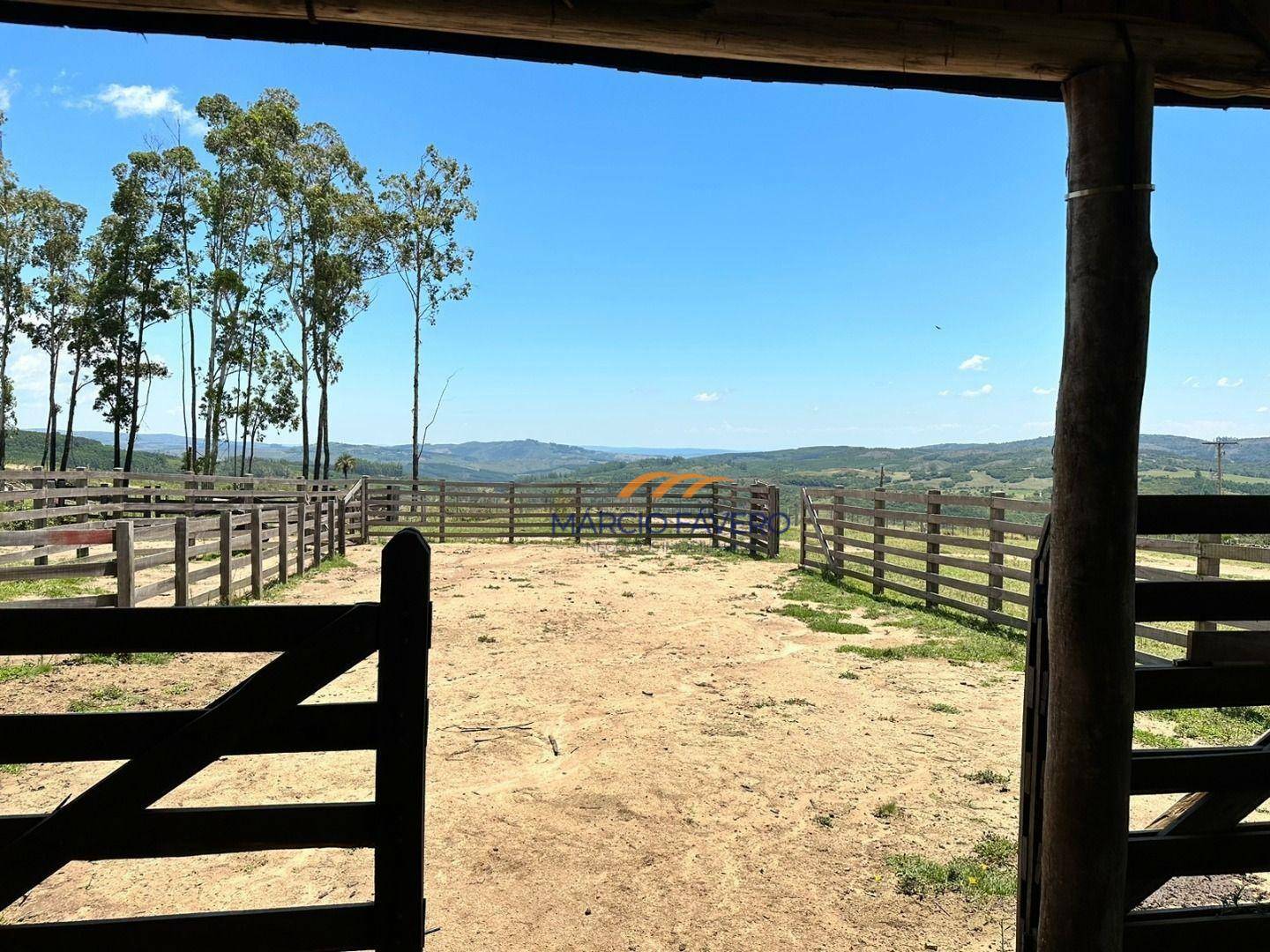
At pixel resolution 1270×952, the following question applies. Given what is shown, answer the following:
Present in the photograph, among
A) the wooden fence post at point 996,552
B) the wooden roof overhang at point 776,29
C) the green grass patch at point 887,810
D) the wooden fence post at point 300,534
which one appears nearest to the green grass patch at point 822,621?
the wooden fence post at point 996,552

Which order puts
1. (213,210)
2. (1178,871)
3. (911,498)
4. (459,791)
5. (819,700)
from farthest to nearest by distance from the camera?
(213,210)
(911,498)
(819,700)
(459,791)
(1178,871)

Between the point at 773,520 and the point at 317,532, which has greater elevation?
the point at 773,520

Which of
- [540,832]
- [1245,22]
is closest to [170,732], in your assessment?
[540,832]

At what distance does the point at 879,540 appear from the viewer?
10516 millimetres

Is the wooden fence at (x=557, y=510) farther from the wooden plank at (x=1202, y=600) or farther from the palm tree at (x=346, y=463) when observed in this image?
the wooden plank at (x=1202, y=600)

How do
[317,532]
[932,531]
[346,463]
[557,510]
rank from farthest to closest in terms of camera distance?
[346,463] < [557,510] < [317,532] < [932,531]

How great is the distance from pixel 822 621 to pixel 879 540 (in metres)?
2.23

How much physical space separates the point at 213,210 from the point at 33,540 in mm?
28677

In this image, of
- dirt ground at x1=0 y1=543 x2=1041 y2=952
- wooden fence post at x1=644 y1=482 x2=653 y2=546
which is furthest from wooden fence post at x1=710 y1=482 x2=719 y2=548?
dirt ground at x1=0 y1=543 x2=1041 y2=952

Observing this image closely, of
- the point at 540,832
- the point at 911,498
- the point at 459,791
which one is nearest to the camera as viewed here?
the point at 540,832

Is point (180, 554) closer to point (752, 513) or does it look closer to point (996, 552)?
point (996, 552)

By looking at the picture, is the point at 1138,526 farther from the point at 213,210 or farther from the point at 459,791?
the point at 213,210

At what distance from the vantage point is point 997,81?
2625 mm

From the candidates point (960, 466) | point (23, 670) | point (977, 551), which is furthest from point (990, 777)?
point (960, 466)
